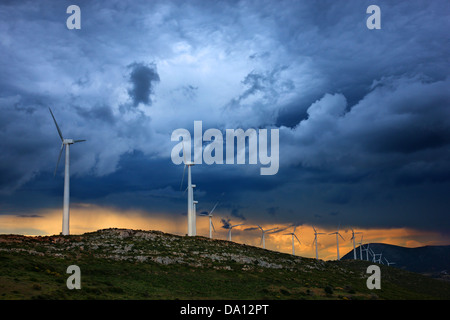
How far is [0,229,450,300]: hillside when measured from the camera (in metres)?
74.2

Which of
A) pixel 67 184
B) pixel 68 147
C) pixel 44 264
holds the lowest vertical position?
pixel 44 264

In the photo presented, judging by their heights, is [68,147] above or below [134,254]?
above

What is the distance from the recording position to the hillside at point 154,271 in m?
74.2

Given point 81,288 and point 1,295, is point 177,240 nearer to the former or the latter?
point 81,288

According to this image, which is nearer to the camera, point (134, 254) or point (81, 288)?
point (81, 288)

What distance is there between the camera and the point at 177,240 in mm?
146125

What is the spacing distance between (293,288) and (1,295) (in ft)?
223

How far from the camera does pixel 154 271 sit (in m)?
99.6

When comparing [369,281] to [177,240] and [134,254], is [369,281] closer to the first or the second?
[177,240]

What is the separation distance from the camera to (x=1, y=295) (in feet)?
192
